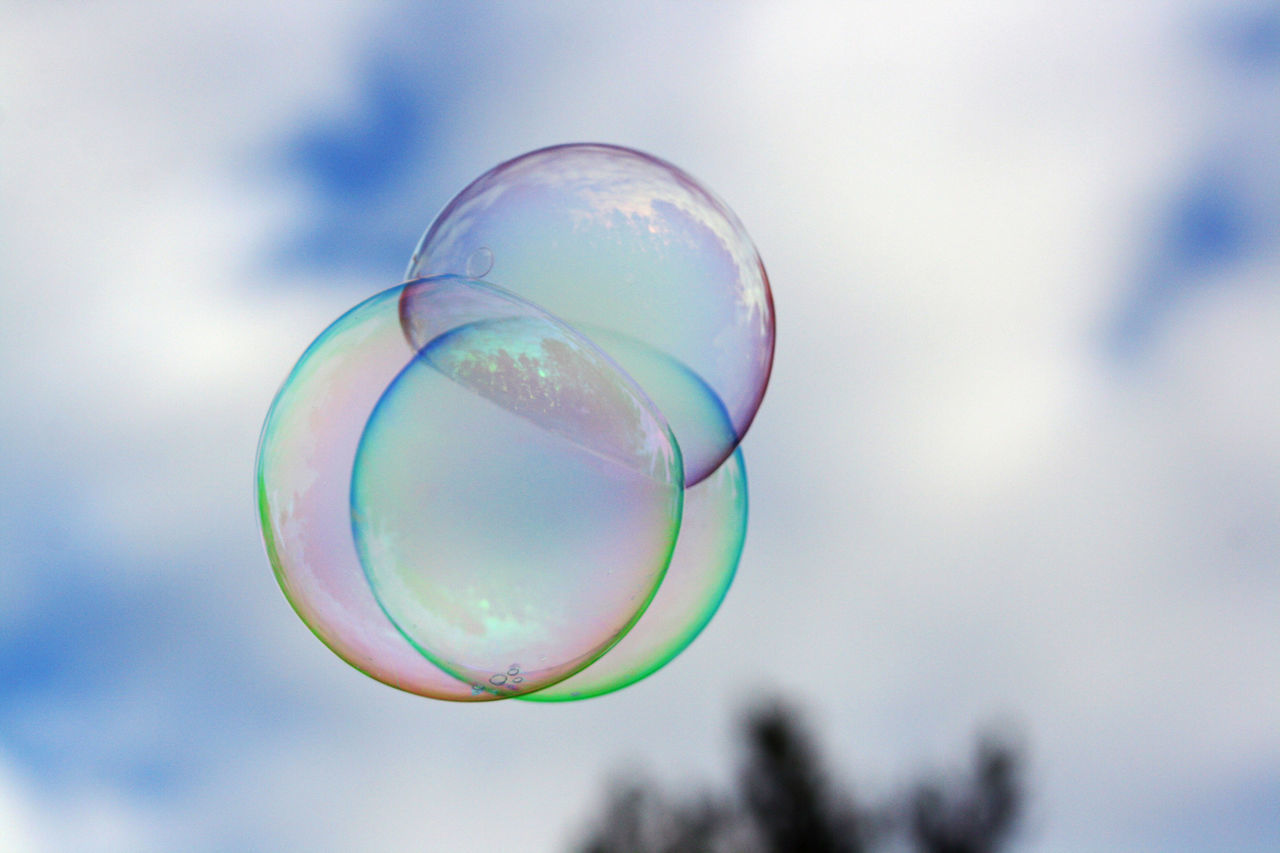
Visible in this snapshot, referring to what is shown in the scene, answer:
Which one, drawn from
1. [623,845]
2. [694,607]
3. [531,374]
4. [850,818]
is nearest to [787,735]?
[850,818]

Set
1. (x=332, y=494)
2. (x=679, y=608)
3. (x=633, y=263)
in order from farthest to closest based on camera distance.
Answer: (x=679, y=608)
(x=633, y=263)
(x=332, y=494)

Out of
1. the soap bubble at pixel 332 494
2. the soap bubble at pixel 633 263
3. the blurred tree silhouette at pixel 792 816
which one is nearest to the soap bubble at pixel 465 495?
the soap bubble at pixel 332 494

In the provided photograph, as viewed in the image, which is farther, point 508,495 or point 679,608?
point 679,608

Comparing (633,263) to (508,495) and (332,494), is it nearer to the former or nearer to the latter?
(508,495)

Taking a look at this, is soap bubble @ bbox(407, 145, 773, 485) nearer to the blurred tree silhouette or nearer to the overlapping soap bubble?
the overlapping soap bubble

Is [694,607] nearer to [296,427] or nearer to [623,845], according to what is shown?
[296,427]

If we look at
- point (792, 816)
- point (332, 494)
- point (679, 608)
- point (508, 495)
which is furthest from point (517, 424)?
point (792, 816)

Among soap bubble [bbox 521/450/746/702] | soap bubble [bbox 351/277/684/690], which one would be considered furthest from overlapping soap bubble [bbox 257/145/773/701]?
soap bubble [bbox 521/450/746/702]
